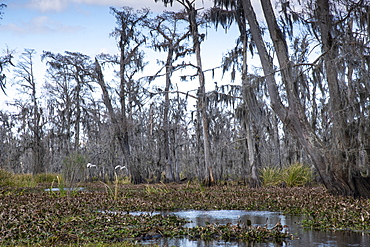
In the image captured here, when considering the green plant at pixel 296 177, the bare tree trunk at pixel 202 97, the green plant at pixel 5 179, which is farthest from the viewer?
the bare tree trunk at pixel 202 97

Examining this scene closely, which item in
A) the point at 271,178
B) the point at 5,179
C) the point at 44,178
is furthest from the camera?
the point at 44,178

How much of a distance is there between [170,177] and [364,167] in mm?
16638

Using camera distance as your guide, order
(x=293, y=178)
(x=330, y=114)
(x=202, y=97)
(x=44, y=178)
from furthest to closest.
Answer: (x=44, y=178) → (x=202, y=97) → (x=293, y=178) → (x=330, y=114)

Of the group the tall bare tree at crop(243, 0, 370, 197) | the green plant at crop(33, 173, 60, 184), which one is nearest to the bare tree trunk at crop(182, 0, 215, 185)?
the tall bare tree at crop(243, 0, 370, 197)

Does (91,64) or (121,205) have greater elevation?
(91,64)

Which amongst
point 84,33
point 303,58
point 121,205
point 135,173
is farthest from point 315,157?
point 135,173

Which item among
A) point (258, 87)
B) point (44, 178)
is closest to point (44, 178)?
point (44, 178)

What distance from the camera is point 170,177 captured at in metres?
24.2

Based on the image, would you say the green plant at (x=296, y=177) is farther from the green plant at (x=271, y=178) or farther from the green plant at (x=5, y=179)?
the green plant at (x=5, y=179)

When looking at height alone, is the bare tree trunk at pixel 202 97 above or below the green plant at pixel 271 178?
above

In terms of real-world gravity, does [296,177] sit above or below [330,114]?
below

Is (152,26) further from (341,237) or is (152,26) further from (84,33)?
(341,237)

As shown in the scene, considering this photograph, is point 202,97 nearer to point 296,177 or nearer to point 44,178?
point 296,177

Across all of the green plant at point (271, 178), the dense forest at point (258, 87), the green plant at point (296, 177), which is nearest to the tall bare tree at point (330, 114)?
the dense forest at point (258, 87)
